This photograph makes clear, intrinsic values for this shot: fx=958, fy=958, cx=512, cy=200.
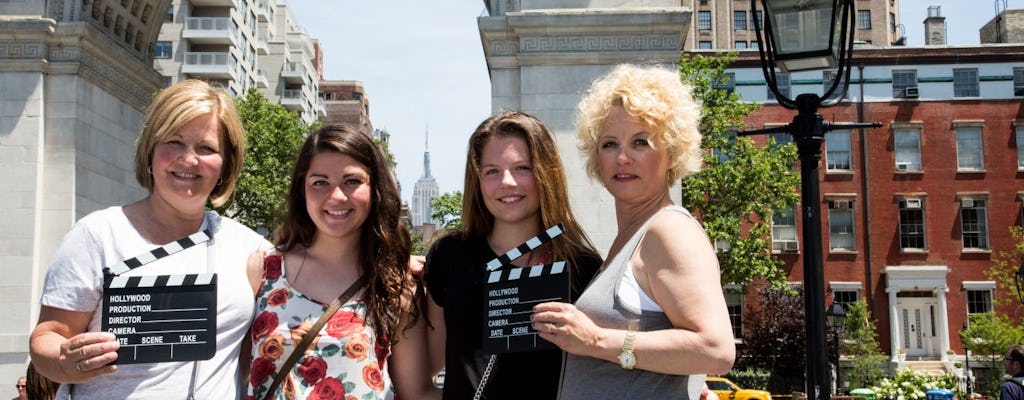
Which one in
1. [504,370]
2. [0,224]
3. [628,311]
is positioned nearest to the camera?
[628,311]

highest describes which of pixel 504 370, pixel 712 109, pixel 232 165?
pixel 712 109

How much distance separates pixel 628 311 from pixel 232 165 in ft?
7.20

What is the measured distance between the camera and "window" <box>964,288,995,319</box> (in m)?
41.5

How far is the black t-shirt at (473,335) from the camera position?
4082 mm

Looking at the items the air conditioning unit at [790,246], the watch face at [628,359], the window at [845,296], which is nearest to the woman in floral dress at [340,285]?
the watch face at [628,359]

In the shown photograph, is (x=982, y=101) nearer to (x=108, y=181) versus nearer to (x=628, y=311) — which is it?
(x=108, y=181)

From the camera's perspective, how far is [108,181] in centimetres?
1786

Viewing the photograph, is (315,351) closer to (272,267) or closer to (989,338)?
(272,267)

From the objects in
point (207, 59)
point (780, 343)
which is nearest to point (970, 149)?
point (780, 343)

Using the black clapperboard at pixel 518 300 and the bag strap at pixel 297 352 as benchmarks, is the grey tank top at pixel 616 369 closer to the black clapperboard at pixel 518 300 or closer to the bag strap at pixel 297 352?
the black clapperboard at pixel 518 300

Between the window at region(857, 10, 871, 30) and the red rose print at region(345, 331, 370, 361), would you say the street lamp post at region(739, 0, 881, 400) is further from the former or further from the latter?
the window at region(857, 10, 871, 30)

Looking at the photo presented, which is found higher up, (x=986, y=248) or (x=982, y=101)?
(x=982, y=101)

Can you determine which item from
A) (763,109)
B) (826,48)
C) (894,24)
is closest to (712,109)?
(763,109)

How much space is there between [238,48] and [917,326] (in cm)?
4512
